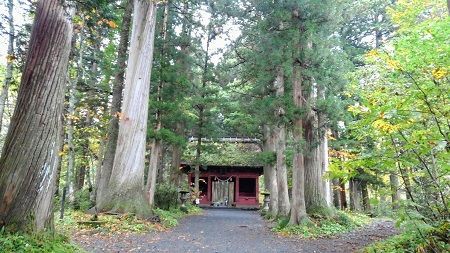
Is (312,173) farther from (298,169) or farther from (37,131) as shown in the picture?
(37,131)

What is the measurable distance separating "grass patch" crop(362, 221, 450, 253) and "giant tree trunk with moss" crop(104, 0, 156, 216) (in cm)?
635

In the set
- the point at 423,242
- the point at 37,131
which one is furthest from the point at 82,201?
the point at 423,242

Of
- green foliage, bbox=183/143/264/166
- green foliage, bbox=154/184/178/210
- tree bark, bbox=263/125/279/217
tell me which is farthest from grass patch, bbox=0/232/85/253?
green foliage, bbox=183/143/264/166

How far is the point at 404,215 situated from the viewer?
170 inches

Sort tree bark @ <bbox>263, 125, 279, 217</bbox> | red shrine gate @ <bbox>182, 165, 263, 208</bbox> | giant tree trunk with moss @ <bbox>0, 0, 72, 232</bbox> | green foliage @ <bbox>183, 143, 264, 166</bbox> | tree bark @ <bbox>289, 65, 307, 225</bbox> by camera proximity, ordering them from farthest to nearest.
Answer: red shrine gate @ <bbox>182, 165, 263, 208</bbox> → green foliage @ <bbox>183, 143, 264, 166</bbox> → tree bark @ <bbox>263, 125, 279, 217</bbox> → tree bark @ <bbox>289, 65, 307, 225</bbox> → giant tree trunk with moss @ <bbox>0, 0, 72, 232</bbox>

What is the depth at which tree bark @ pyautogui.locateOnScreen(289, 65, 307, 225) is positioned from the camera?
977 centimetres

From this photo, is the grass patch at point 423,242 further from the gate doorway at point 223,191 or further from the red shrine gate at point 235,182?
the gate doorway at point 223,191

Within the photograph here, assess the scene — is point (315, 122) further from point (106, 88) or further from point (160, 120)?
point (106, 88)

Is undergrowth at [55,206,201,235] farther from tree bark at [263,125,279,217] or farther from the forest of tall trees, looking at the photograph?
tree bark at [263,125,279,217]

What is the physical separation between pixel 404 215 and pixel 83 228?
23.0ft

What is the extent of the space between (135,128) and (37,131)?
6.05m

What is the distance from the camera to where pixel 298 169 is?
32.7 feet

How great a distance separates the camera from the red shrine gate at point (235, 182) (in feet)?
82.3

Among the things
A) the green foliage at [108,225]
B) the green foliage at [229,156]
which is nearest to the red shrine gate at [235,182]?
the green foliage at [229,156]
